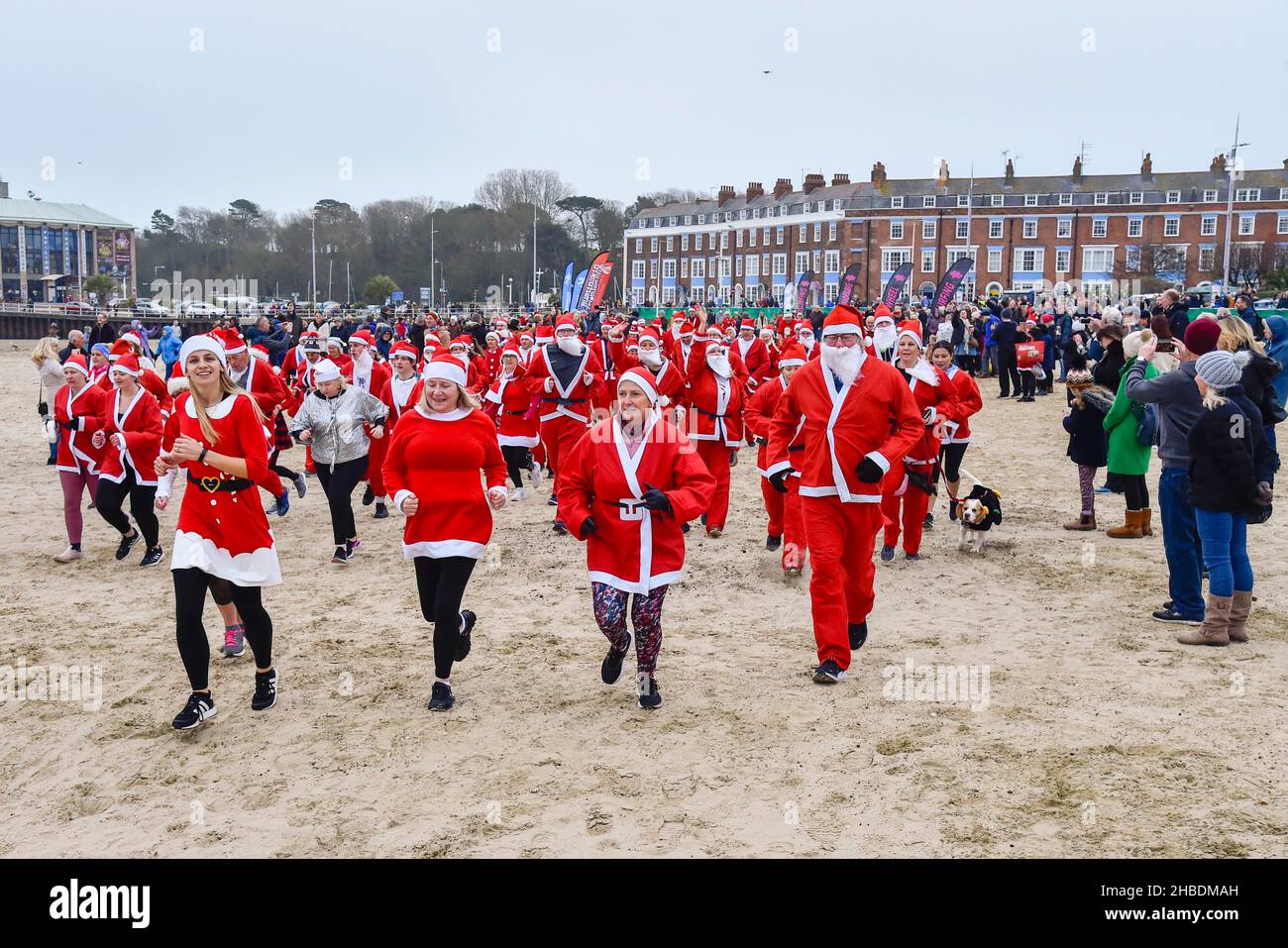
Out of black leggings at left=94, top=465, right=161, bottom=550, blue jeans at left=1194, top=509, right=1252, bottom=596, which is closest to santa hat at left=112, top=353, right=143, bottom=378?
black leggings at left=94, top=465, right=161, bottom=550

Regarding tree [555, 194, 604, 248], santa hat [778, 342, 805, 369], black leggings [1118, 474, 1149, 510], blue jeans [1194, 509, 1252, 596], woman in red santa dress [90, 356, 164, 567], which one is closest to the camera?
blue jeans [1194, 509, 1252, 596]

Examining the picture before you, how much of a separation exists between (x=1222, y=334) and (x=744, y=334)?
7.31 metres

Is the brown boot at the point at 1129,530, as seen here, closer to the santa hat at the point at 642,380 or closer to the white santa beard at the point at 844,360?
the white santa beard at the point at 844,360

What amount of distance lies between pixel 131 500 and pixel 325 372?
1893 millimetres

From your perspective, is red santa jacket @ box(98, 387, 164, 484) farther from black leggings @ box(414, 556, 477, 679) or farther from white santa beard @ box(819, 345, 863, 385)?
white santa beard @ box(819, 345, 863, 385)

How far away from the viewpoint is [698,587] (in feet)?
29.1

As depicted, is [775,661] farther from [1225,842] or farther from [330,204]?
[330,204]

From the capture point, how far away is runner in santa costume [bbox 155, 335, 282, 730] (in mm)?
5680

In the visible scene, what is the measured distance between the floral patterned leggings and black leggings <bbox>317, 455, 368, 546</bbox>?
4.30 meters

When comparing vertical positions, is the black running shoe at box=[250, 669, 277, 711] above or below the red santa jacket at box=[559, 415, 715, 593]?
below

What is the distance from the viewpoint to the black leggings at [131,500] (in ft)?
30.2

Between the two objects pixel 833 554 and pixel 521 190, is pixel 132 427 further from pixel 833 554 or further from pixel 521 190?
pixel 521 190

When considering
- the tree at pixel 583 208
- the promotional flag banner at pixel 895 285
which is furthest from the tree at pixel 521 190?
the promotional flag banner at pixel 895 285

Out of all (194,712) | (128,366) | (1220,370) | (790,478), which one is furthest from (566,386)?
(1220,370)
